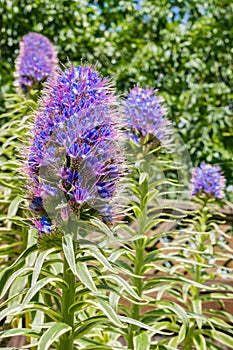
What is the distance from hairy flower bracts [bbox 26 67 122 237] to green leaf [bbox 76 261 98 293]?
4.7 inches

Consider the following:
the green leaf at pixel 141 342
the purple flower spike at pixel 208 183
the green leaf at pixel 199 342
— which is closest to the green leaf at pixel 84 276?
the green leaf at pixel 141 342

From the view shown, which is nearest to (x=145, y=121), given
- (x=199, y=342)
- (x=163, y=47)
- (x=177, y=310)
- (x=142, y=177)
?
(x=142, y=177)

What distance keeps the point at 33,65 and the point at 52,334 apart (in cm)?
148

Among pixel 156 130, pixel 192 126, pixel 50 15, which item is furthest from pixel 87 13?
pixel 156 130


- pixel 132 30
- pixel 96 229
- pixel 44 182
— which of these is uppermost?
pixel 132 30

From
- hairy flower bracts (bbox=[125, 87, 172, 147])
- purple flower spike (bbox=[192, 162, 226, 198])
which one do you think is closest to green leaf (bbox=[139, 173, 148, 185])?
Result: hairy flower bracts (bbox=[125, 87, 172, 147])

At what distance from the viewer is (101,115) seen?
120cm

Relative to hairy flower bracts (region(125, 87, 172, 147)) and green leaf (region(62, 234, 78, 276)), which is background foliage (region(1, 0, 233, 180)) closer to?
hairy flower bracts (region(125, 87, 172, 147))

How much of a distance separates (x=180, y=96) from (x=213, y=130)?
429 millimetres

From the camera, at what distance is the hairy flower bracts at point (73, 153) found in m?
1.17

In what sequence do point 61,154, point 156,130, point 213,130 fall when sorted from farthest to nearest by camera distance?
1. point 213,130
2. point 156,130
3. point 61,154

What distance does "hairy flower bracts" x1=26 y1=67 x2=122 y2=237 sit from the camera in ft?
3.83

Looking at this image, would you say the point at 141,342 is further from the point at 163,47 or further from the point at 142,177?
the point at 163,47

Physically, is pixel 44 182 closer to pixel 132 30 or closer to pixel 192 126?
pixel 192 126
